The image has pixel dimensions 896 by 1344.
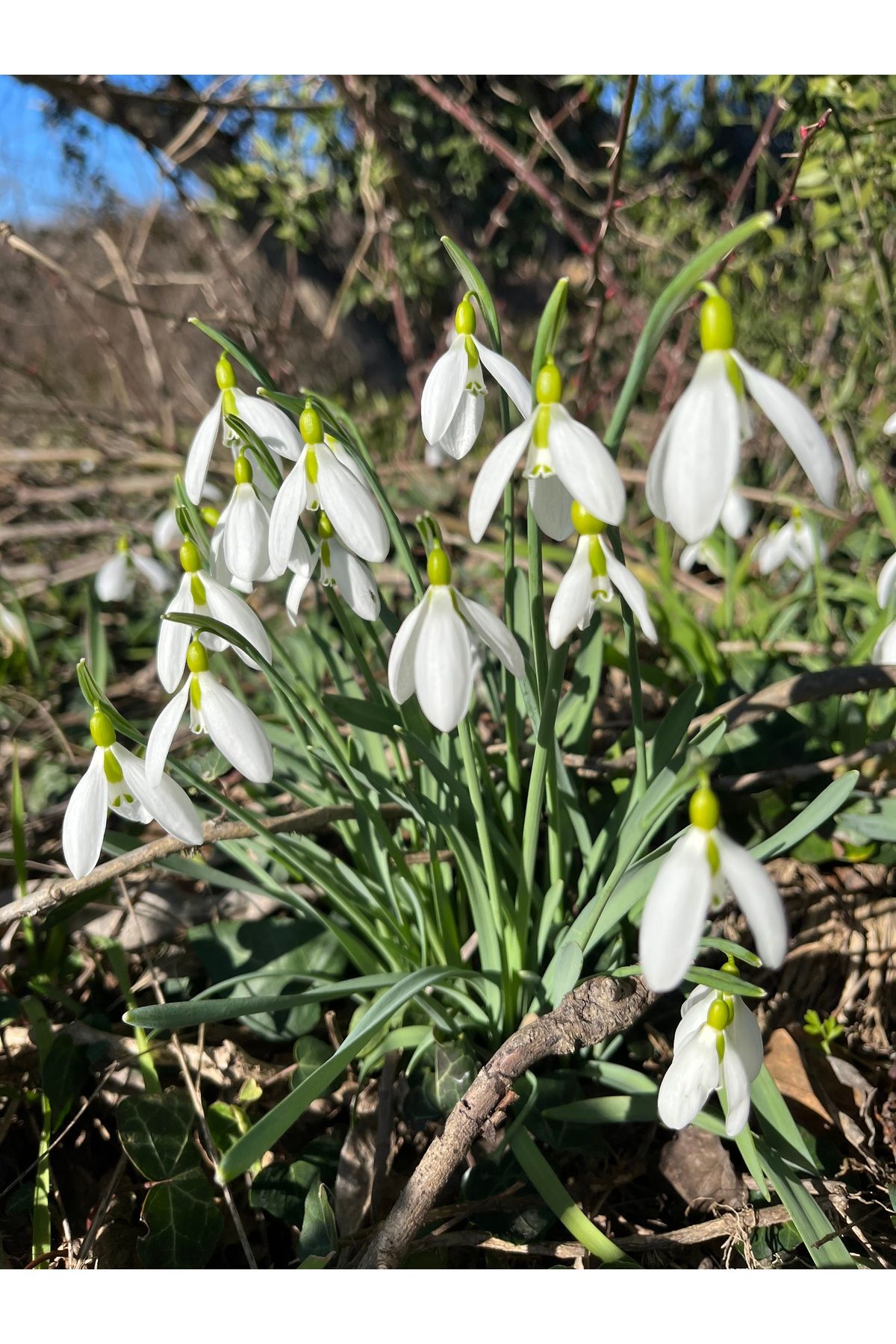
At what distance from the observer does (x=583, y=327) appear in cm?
346

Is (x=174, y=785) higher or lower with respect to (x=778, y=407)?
lower

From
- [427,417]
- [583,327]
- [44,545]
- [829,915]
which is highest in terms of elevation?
[583,327]

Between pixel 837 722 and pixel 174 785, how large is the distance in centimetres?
116

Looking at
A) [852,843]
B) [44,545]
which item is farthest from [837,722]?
[44,545]

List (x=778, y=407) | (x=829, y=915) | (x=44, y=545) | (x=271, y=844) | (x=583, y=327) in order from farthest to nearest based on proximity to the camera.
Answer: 1. (x=583, y=327)
2. (x=44, y=545)
3. (x=829, y=915)
4. (x=271, y=844)
5. (x=778, y=407)

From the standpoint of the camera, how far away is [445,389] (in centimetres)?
81

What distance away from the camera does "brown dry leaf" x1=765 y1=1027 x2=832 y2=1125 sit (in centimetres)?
112

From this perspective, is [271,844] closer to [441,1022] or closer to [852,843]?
[441,1022]

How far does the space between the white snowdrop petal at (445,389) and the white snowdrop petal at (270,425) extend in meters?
0.15

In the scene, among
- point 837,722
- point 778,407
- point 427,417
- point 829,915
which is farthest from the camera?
point 837,722

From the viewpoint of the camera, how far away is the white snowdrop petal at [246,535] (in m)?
0.86

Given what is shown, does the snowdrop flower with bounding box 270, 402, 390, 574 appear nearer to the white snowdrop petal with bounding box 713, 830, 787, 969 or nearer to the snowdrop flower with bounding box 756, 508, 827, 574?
the white snowdrop petal with bounding box 713, 830, 787, 969

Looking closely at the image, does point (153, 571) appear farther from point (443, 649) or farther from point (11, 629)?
point (443, 649)

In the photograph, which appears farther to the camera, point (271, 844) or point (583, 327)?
point (583, 327)
